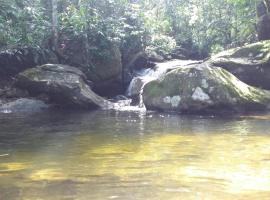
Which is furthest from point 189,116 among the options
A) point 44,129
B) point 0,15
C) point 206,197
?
point 206,197

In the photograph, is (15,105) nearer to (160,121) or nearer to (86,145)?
(160,121)

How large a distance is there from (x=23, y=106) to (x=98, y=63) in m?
4.65

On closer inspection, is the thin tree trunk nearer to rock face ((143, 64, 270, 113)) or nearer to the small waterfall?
the small waterfall

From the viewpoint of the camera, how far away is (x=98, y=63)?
18.2m

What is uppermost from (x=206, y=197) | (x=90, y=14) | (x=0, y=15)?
(x=90, y=14)

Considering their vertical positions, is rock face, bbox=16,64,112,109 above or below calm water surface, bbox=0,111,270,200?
above

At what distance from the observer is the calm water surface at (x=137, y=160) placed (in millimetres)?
4754

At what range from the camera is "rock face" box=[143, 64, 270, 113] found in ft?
40.2

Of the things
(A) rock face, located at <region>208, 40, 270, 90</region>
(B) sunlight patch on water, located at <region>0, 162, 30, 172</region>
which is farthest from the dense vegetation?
(B) sunlight patch on water, located at <region>0, 162, 30, 172</region>

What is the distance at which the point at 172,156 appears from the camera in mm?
6582

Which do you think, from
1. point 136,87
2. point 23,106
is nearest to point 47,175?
point 23,106

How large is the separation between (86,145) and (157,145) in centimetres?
129

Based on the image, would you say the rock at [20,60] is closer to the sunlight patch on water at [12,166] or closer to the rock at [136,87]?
A: the rock at [136,87]

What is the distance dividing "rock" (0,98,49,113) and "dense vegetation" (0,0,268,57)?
2.02m
